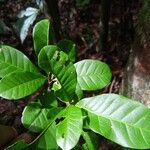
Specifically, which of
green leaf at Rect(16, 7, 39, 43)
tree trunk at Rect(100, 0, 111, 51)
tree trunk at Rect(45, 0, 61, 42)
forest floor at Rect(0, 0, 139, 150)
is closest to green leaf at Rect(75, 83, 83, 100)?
tree trunk at Rect(45, 0, 61, 42)

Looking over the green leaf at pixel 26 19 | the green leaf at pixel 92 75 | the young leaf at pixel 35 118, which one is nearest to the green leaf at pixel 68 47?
the green leaf at pixel 92 75

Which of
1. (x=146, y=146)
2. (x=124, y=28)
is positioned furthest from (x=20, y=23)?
(x=146, y=146)

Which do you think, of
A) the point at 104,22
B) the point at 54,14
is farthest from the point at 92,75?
the point at 104,22

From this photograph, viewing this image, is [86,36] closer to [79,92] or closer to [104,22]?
[104,22]

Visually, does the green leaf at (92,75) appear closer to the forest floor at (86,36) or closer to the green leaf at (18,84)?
the green leaf at (18,84)

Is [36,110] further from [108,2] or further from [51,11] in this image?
[108,2]

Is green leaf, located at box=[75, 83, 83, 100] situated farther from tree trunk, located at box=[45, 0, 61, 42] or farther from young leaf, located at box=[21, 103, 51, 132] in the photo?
tree trunk, located at box=[45, 0, 61, 42]
